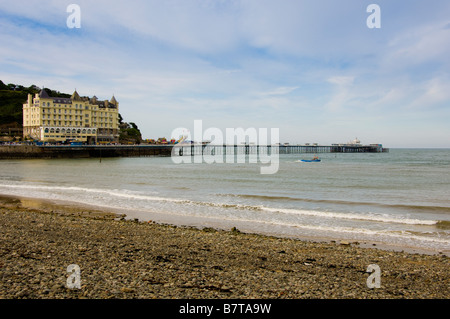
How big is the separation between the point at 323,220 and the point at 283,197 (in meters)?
5.29

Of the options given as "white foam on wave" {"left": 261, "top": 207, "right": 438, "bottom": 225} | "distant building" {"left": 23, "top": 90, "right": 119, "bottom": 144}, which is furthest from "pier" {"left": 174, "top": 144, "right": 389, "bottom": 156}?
"white foam on wave" {"left": 261, "top": 207, "right": 438, "bottom": 225}

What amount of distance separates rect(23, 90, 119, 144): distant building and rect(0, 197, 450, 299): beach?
85463 mm

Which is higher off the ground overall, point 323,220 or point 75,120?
point 75,120

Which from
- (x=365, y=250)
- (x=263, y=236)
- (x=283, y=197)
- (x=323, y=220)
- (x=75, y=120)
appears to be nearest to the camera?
(x=365, y=250)

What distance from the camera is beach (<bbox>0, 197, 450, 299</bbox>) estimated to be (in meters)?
4.56

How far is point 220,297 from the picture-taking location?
14.5 feet

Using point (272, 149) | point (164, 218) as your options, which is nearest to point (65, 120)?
point (272, 149)

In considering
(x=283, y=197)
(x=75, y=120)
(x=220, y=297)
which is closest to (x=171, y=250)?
(x=220, y=297)

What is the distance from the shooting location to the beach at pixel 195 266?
4562 mm

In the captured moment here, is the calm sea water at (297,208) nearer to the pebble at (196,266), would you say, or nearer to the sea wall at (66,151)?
the pebble at (196,266)

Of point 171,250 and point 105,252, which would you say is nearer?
point 105,252

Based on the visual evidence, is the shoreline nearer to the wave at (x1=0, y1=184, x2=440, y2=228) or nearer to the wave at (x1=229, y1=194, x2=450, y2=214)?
the wave at (x1=0, y1=184, x2=440, y2=228)

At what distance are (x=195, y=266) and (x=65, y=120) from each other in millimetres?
92819
